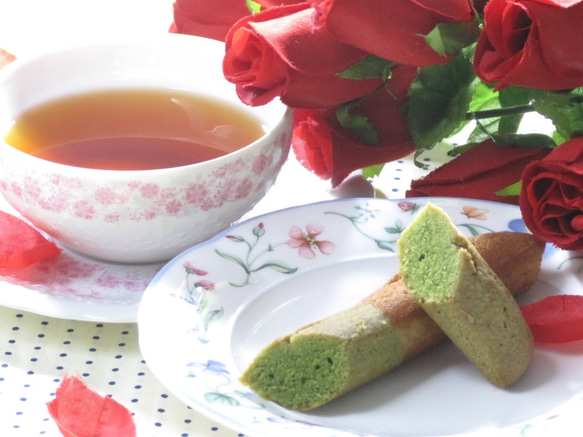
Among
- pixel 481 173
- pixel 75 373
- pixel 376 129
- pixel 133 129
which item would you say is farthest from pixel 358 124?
pixel 75 373

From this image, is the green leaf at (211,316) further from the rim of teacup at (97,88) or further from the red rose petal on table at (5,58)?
the red rose petal on table at (5,58)

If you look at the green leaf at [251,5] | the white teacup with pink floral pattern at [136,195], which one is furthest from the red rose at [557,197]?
the green leaf at [251,5]

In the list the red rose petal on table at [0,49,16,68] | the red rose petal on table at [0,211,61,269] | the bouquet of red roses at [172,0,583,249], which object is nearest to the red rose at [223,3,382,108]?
the bouquet of red roses at [172,0,583,249]

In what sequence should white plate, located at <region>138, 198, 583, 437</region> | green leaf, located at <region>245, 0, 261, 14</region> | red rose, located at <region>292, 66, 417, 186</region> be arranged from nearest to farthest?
white plate, located at <region>138, 198, 583, 437</region> → red rose, located at <region>292, 66, 417, 186</region> → green leaf, located at <region>245, 0, 261, 14</region>

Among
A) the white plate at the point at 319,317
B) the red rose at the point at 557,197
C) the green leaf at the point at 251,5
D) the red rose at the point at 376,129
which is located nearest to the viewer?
the white plate at the point at 319,317

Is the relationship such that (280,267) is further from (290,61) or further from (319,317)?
(290,61)

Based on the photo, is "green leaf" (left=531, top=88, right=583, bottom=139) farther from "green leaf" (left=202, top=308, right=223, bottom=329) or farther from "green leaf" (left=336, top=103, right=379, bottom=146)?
"green leaf" (left=202, top=308, right=223, bottom=329)
